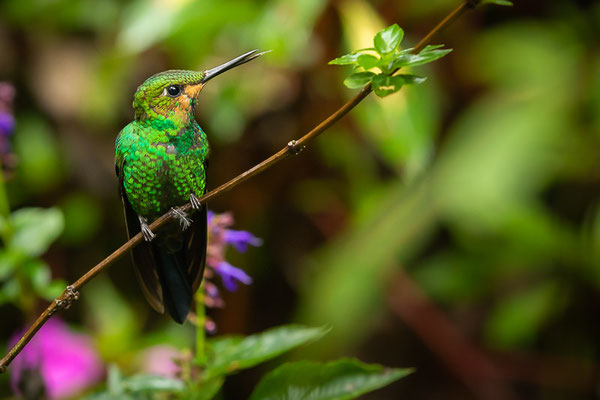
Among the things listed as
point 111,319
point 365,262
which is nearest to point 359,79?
point 365,262

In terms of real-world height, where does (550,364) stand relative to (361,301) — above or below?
below

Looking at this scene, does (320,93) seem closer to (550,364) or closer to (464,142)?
(464,142)

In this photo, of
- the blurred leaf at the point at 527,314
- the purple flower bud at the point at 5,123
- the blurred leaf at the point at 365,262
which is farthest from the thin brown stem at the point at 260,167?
the blurred leaf at the point at 527,314

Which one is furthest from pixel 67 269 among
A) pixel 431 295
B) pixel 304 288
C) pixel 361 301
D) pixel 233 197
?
pixel 431 295

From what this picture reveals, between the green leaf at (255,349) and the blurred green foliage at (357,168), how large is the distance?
3.70 ft

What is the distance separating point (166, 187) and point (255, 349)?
0.30 meters

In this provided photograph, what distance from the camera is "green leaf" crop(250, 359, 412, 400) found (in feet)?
3.56

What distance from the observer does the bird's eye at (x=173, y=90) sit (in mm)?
1036

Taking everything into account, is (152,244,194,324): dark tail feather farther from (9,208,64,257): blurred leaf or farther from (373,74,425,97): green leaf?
(373,74,425,97): green leaf

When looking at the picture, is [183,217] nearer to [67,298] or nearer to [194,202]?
[194,202]

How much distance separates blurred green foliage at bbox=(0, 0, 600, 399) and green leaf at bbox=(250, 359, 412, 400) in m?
1.18

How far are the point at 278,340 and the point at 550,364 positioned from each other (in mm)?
1953

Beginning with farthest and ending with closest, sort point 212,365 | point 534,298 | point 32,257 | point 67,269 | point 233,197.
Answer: point 67,269
point 233,197
point 534,298
point 32,257
point 212,365

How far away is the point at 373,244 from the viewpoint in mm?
2756
